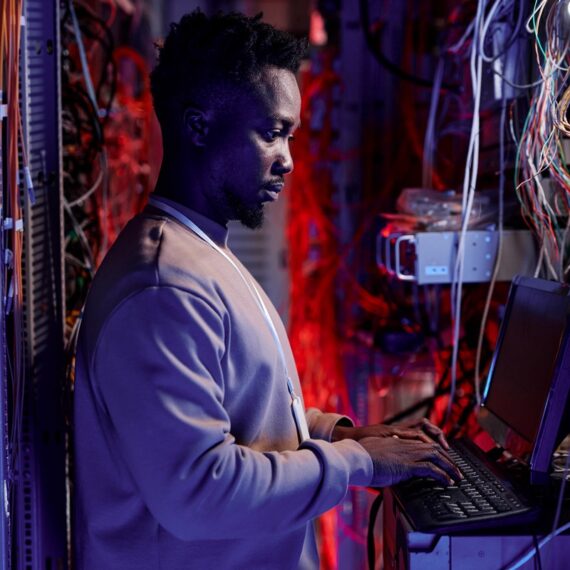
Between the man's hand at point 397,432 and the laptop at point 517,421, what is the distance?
0.18ft

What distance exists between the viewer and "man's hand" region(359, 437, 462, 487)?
53.7 inches

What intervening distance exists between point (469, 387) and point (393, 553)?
92cm

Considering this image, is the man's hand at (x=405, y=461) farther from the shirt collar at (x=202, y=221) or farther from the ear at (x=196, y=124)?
the ear at (x=196, y=124)

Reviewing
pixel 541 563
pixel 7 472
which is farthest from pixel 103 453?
pixel 541 563

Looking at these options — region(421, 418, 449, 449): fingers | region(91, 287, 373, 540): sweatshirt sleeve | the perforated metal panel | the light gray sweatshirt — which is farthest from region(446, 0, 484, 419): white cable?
the perforated metal panel

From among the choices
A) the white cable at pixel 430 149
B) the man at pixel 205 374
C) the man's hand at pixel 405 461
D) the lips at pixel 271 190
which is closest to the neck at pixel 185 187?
the man at pixel 205 374

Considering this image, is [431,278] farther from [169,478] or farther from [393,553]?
[169,478]

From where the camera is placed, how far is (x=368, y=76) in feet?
9.68

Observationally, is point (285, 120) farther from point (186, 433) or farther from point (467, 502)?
point (467, 502)

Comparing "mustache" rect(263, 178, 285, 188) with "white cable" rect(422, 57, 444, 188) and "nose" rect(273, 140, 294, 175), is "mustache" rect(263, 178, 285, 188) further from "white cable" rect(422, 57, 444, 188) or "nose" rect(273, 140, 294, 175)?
"white cable" rect(422, 57, 444, 188)

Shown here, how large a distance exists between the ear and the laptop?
2.40ft

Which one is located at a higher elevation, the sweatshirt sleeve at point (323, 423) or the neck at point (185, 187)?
the neck at point (185, 187)

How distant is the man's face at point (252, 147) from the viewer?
1.35 meters

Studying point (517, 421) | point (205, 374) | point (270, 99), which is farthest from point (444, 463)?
point (270, 99)
